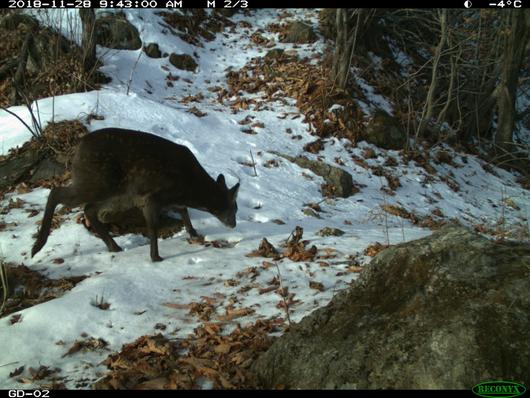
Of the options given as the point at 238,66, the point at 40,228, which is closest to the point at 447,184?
the point at 238,66

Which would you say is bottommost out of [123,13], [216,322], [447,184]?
[447,184]

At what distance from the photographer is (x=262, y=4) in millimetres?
16500

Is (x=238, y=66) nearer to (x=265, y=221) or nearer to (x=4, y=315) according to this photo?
(x=265, y=221)

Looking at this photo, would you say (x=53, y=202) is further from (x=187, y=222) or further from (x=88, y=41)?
(x=88, y=41)

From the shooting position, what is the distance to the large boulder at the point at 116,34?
11406mm

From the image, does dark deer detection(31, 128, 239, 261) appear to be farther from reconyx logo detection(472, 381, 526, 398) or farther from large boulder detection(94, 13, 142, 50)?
large boulder detection(94, 13, 142, 50)

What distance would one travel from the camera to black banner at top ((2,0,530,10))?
10.0 meters

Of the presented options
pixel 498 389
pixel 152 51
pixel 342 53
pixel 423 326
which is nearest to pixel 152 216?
pixel 423 326

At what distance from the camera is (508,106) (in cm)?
1173

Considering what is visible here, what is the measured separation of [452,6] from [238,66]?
5.71 m

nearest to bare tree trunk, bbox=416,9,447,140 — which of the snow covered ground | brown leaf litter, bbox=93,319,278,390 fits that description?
the snow covered ground

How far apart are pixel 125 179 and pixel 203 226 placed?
137 centimetres

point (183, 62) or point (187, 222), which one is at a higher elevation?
point (183, 62)

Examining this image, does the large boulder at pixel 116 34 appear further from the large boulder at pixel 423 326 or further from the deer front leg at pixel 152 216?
the large boulder at pixel 423 326
